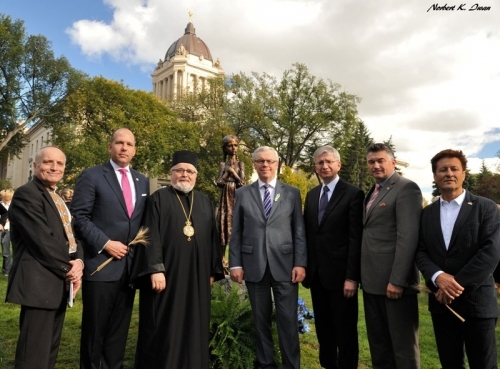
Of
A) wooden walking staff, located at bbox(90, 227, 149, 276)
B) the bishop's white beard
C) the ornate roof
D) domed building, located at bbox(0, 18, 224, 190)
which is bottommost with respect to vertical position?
wooden walking staff, located at bbox(90, 227, 149, 276)

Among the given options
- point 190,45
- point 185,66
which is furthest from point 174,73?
point 190,45

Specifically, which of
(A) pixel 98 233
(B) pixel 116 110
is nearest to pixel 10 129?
(B) pixel 116 110

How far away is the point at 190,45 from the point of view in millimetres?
77812

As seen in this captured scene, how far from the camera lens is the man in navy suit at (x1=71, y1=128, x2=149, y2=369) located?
149 inches

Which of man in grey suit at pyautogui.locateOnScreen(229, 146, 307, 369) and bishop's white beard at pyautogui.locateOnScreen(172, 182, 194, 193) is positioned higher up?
bishop's white beard at pyautogui.locateOnScreen(172, 182, 194, 193)

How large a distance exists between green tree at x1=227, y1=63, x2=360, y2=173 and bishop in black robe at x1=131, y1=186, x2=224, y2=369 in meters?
33.6

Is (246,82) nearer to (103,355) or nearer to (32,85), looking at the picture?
(32,85)

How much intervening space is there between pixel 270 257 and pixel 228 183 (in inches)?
109

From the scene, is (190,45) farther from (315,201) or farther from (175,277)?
(175,277)

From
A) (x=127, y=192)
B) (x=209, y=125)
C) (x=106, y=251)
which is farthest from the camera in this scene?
(x=209, y=125)

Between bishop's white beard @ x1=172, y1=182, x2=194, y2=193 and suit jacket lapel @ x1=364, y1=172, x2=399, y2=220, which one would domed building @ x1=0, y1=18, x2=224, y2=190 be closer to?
bishop's white beard @ x1=172, y1=182, x2=194, y2=193

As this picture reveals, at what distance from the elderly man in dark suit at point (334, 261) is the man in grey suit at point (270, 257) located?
0.18m

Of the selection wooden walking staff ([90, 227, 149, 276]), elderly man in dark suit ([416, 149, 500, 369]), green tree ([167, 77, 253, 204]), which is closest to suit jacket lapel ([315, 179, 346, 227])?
elderly man in dark suit ([416, 149, 500, 369])

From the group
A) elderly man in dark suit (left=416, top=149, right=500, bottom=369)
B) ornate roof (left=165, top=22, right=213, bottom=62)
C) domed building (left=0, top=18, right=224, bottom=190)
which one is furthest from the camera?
ornate roof (left=165, top=22, right=213, bottom=62)
